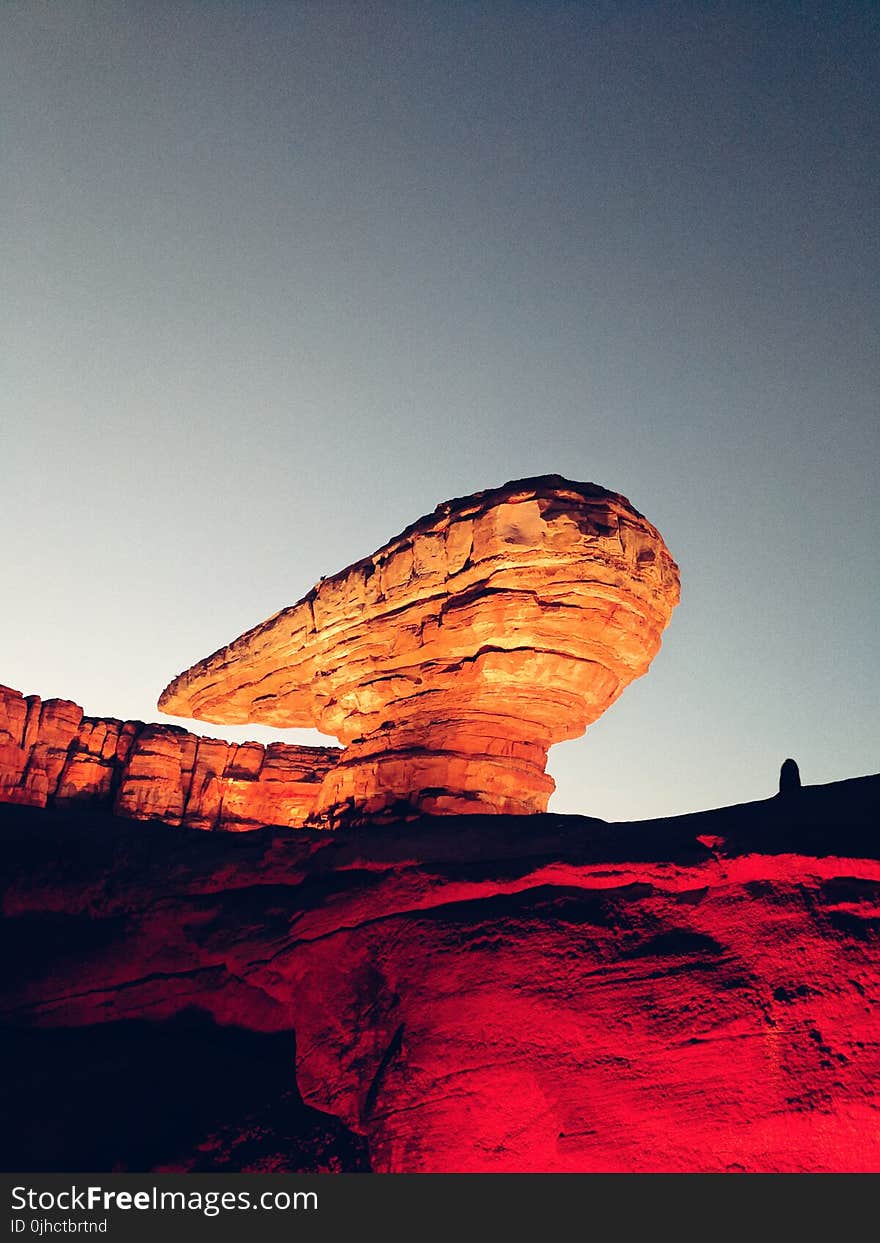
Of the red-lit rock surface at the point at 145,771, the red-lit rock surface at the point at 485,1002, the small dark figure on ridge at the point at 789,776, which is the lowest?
the red-lit rock surface at the point at 485,1002

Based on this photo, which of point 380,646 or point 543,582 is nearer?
point 543,582

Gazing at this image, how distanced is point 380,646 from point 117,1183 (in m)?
11.6

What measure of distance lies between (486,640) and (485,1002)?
328 inches

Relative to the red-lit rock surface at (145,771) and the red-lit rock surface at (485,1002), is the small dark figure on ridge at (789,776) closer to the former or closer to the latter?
the red-lit rock surface at (485,1002)

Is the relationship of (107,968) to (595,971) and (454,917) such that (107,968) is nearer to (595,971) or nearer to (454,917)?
(454,917)

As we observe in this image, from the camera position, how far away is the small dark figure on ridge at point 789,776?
34.0 feet

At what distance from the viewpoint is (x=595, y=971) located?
8016 mm

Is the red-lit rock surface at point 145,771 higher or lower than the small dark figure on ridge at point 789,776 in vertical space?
higher

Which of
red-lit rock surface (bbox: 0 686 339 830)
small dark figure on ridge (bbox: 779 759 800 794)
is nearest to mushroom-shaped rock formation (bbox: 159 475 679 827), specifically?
small dark figure on ridge (bbox: 779 759 800 794)

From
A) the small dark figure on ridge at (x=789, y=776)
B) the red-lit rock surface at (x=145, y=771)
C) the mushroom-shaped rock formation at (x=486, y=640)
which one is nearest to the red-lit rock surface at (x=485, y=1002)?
the small dark figure on ridge at (x=789, y=776)

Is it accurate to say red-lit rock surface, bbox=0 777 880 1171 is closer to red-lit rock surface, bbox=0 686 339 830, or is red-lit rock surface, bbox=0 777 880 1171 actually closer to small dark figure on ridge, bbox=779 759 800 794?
small dark figure on ridge, bbox=779 759 800 794

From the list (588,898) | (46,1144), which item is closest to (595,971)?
(588,898)

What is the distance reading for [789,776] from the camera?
412 inches

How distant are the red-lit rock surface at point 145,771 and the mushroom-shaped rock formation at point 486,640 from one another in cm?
1076
